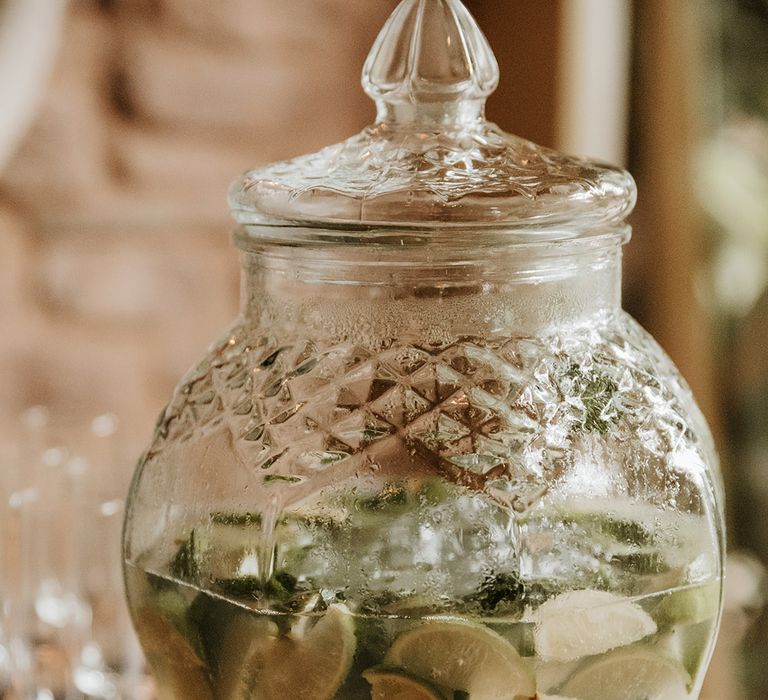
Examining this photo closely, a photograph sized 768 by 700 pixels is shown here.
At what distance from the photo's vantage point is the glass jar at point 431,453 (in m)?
0.40

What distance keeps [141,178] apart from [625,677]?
0.93m

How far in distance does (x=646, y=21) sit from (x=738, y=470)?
0.58 metres

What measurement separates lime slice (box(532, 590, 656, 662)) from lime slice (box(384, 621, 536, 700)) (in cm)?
1

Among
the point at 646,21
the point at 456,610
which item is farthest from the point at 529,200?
the point at 646,21

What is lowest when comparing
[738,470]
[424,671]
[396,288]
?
[738,470]

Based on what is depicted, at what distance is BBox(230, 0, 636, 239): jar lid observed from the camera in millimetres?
410

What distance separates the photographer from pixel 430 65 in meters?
0.45

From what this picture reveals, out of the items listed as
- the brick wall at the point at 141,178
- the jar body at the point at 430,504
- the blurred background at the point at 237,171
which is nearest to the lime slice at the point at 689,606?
the jar body at the point at 430,504

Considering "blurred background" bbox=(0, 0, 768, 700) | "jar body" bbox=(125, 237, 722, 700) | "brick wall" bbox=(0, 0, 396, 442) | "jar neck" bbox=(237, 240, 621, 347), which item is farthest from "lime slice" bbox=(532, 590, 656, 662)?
"brick wall" bbox=(0, 0, 396, 442)

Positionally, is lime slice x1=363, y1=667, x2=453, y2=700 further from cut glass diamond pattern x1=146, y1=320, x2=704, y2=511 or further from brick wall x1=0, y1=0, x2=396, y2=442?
brick wall x1=0, y1=0, x2=396, y2=442

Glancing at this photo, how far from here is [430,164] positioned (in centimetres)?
44

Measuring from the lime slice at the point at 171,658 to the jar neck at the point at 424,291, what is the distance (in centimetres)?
13

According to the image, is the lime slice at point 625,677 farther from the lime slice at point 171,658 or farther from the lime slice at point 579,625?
the lime slice at point 171,658

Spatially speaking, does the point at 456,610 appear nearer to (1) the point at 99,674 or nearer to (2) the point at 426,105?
(2) the point at 426,105
